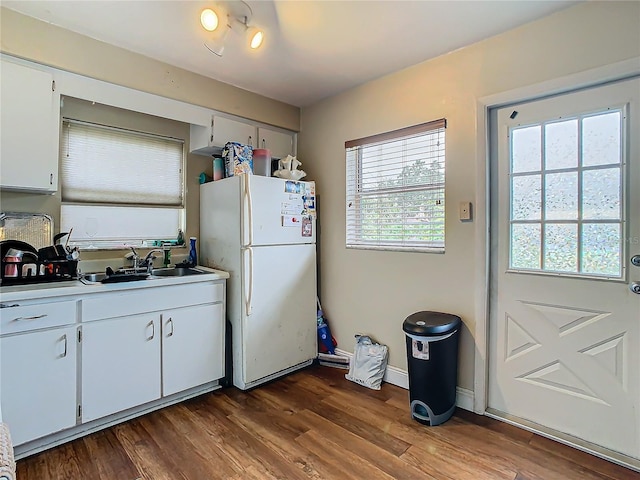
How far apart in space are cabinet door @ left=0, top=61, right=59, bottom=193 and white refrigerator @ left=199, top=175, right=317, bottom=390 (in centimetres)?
110

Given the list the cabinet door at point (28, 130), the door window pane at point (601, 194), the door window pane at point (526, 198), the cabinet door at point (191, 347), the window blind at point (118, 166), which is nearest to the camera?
the door window pane at point (601, 194)

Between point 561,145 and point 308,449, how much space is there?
2277 millimetres

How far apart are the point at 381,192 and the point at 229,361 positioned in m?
1.83

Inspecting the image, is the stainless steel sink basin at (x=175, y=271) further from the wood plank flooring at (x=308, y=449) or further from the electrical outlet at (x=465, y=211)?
the electrical outlet at (x=465, y=211)

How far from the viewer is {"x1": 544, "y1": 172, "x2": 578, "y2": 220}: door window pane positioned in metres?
2.01

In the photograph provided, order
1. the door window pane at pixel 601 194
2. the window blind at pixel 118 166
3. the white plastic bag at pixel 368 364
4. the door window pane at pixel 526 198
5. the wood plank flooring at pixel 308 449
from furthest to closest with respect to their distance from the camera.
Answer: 1. the white plastic bag at pixel 368 364
2. the window blind at pixel 118 166
3. the door window pane at pixel 526 198
4. the door window pane at pixel 601 194
5. the wood plank flooring at pixel 308 449

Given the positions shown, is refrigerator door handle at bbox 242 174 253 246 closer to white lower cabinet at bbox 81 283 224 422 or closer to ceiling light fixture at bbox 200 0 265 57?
white lower cabinet at bbox 81 283 224 422

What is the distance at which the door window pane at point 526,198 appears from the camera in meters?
2.14

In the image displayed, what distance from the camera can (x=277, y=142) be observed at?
3424mm

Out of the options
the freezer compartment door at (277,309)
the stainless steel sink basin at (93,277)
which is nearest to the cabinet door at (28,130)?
the stainless steel sink basin at (93,277)

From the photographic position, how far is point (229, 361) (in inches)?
110

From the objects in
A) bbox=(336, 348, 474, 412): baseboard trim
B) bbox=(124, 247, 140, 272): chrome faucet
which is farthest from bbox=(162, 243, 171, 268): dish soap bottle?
bbox=(336, 348, 474, 412): baseboard trim

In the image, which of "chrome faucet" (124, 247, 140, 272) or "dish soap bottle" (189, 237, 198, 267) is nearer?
"chrome faucet" (124, 247, 140, 272)

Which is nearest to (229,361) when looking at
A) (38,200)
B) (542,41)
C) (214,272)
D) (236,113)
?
(214,272)
